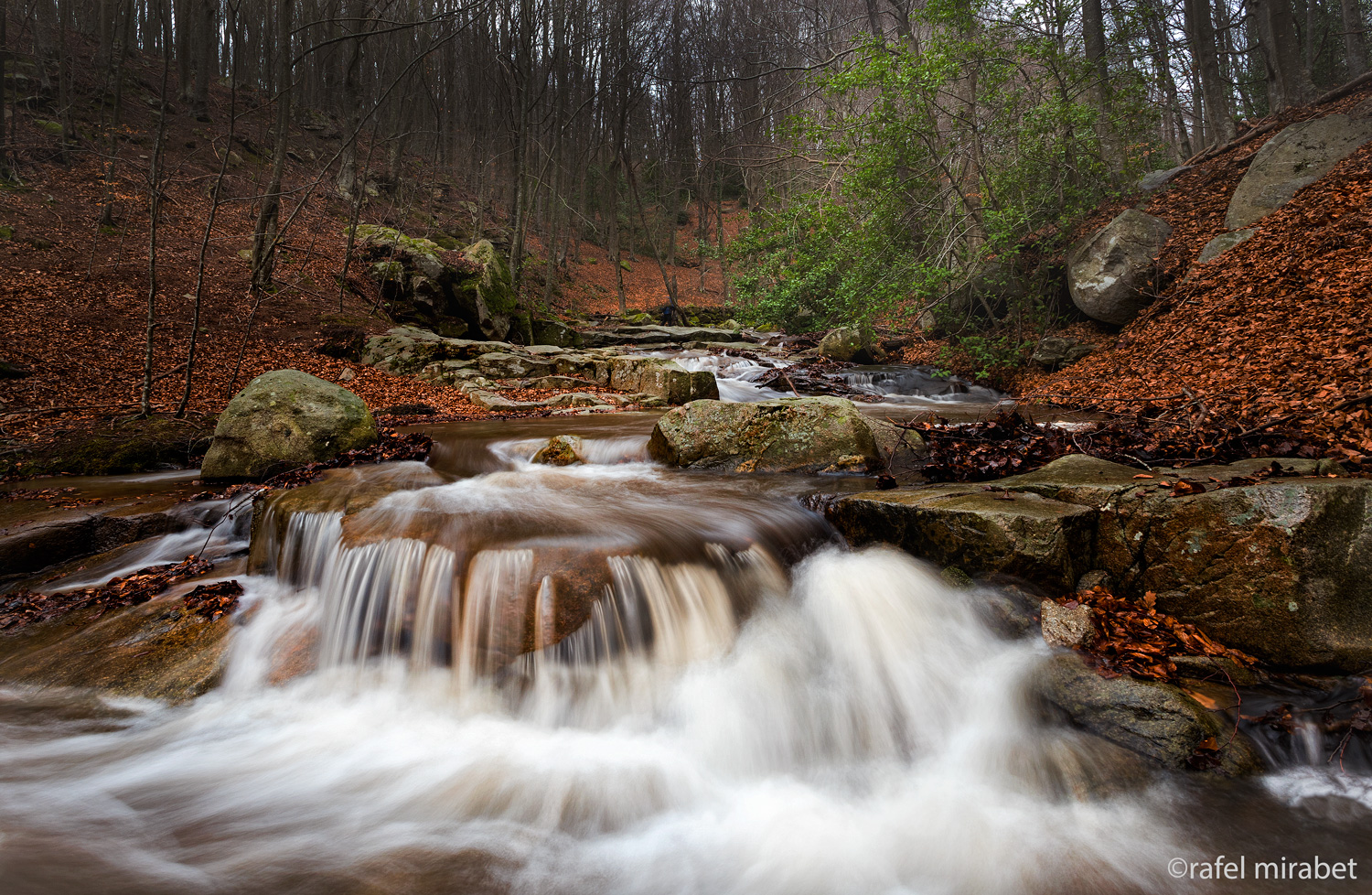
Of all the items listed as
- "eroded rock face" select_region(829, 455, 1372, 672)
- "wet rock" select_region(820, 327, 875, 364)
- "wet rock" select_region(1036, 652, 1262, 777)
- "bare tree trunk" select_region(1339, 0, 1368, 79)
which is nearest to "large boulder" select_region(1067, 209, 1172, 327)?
"wet rock" select_region(820, 327, 875, 364)

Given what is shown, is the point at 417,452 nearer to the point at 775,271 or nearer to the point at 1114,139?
the point at 775,271

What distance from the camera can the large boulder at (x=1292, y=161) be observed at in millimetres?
9133

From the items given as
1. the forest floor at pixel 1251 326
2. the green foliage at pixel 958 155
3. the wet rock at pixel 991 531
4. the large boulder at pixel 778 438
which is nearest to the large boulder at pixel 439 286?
the green foliage at pixel 958 155

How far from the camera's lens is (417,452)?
22.9ft

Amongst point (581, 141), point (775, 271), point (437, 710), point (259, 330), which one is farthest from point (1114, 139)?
point (581, 141)

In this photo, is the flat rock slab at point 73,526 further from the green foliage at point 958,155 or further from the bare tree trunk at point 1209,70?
the bare tree trunk at point 1209,70

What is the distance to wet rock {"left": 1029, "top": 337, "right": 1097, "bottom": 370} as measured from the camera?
11.0m

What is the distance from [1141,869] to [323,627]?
15.4ft

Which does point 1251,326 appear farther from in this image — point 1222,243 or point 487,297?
point 487,297

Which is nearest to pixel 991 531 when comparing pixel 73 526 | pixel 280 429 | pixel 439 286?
pixel 280 429

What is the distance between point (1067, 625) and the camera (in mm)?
3486

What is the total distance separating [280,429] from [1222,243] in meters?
13.8

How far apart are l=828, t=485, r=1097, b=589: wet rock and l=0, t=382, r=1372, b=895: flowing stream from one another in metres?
0.22

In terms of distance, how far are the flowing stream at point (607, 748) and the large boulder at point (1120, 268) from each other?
9.50 m
